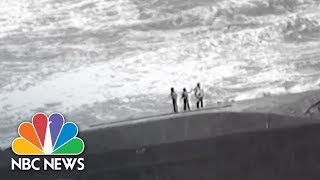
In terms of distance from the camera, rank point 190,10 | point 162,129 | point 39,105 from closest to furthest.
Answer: point 162,129
point 39,105
point 190,10

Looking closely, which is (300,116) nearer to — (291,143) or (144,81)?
(291,143)

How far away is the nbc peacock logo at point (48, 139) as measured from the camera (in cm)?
830

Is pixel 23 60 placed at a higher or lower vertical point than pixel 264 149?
higher

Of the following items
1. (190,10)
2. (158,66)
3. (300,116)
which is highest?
(190,10)

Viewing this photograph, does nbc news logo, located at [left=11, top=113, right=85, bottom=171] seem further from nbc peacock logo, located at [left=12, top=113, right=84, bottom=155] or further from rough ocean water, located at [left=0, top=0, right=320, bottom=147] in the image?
rough ocean water, located at [left=0, top=0, right=320, bottom=147]

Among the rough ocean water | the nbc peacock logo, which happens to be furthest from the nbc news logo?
the rough ocean water

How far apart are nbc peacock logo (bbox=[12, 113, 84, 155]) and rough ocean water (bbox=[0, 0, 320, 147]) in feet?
14.1

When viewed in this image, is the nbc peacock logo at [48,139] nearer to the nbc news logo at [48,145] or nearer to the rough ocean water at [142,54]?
the nbc news logo at [48,145]

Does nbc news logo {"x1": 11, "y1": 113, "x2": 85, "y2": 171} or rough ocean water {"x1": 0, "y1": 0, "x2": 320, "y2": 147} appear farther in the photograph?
rough ocean water {"x1": 0, "y1": 0, "x2": 320, "y2": 147}

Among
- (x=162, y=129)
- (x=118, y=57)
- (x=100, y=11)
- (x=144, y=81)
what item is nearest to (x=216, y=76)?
(x=144, y=81)

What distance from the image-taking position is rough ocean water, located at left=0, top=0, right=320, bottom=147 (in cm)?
1544

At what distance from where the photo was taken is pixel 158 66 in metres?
18.5

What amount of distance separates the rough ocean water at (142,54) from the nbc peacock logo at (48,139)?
4292 millimetres

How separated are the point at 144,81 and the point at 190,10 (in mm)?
9506
